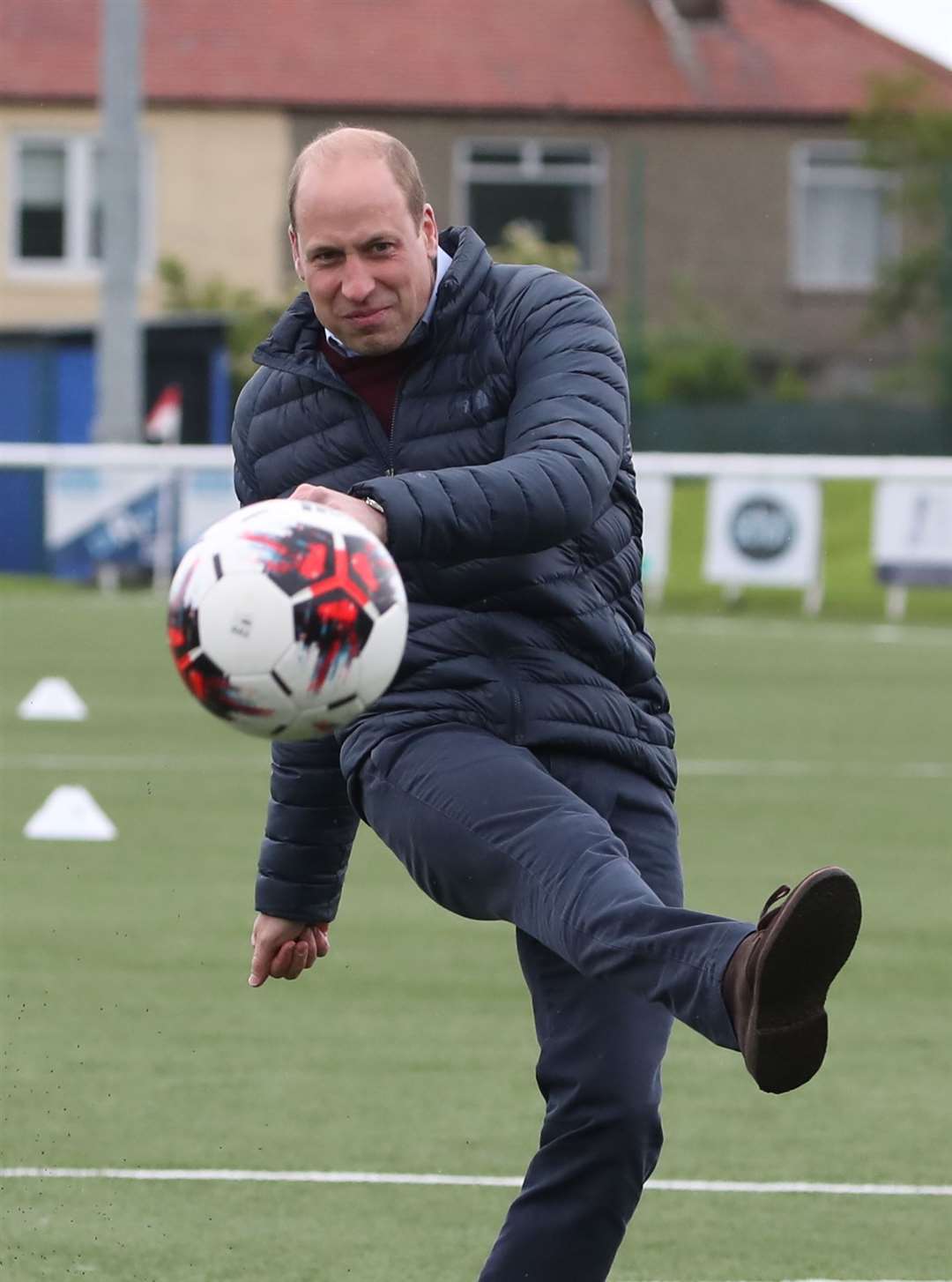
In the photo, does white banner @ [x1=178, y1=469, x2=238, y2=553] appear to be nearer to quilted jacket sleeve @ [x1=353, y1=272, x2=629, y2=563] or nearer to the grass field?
the grass field

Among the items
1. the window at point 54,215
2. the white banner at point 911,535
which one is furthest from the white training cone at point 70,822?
the window at point 54,215

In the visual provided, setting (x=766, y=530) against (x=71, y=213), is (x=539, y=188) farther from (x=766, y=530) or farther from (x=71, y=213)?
(x=766, y=530)

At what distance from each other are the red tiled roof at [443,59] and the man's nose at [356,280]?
1446 inches

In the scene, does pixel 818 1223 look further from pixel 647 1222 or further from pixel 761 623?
pixel 761 623

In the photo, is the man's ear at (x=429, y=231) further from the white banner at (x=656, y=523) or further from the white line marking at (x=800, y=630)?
the white banner at (x=656, y=523)

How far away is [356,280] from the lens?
4.42 metres

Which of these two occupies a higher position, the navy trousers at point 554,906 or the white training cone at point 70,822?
the navy trousers at point 554,906

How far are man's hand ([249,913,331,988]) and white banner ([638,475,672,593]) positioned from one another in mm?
17341

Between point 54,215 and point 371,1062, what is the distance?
116ft

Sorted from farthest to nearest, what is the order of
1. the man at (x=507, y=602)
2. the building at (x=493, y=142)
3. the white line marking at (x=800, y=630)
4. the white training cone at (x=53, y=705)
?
the building at (x=493, y=142) < the white line marking at (x=800, y=630) < the white training cone at (x=53, y=705) < the man at (x=507, y=602)

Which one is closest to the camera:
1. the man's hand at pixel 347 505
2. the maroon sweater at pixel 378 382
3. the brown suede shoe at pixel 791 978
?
the brown suede shoe at pixel 791 978

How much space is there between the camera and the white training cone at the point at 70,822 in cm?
1095

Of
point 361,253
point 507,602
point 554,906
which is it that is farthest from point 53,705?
point 554,906

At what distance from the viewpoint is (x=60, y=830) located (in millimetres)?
10953
